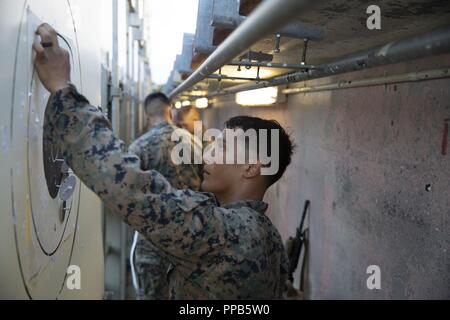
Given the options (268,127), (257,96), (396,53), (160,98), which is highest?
(160,98)

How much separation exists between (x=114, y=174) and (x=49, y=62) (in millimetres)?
321

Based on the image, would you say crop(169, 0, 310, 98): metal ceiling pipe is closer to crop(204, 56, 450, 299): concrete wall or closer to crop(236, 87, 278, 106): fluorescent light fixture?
crop(204, 56, 450, 299): concrete wall

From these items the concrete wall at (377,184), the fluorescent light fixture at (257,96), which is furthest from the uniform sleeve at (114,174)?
the fluorescent light fixture at (257,96)

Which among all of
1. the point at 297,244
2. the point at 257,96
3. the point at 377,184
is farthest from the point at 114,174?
the point at 297,244

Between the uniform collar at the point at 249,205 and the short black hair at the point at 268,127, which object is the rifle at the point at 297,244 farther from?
the uniform collar at the point at 249,205

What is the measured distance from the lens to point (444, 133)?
61.4 inches

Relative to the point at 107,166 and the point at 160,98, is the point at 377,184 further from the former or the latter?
the point at 160,98

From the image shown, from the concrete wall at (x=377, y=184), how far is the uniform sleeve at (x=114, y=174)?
3.84ft

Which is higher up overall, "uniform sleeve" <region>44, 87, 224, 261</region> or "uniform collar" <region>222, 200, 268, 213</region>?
"uniform sleeve" <region>44, 87, 224, 261</region>

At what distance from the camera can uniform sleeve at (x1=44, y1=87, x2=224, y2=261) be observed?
0.89 metres

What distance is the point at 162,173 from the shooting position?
2852 millimetres

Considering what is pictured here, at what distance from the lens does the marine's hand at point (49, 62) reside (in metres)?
0.92

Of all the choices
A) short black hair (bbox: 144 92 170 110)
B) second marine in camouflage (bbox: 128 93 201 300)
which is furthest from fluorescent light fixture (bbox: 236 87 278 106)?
short black hair (bbox: 144 92 170 110)
